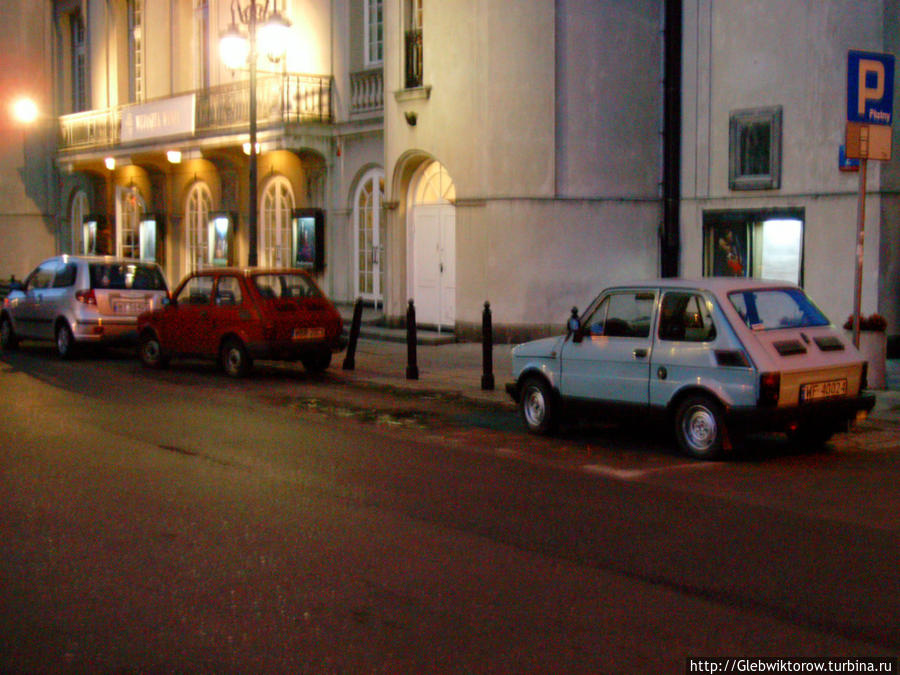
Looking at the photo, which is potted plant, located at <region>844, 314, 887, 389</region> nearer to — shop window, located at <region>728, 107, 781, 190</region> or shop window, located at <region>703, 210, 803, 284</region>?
shop window, located at <region>703, 210, 803, 284</region>

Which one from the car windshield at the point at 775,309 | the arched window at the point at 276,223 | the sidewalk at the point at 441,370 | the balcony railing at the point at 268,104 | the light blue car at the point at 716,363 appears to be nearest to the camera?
the light blue car at the point at 716,363

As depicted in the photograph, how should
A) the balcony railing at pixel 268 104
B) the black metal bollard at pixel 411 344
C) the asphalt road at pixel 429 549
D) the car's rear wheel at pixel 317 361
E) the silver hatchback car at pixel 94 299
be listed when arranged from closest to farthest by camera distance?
the asphalt road at pixel 429 549, the black metal bollard at pixel 411 344, the car's rear wheel at pixel 317 361, the silver hatchback car at pixel 94 299, the balcony railing at pixel 268 104

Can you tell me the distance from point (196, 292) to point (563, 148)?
→ 23.2 feet

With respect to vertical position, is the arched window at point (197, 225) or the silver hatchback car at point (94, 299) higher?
the arched window at point (197, 225)

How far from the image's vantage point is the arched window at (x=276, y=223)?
2755 cm

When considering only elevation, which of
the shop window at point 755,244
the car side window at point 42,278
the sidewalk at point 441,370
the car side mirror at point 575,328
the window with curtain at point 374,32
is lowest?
the sidewalk at point 441,370

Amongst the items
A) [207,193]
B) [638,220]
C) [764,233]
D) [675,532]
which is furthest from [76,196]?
[675,532]

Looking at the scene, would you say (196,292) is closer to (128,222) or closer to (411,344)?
(411,344)

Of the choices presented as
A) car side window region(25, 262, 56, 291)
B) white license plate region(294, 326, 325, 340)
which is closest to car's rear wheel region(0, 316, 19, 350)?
car side window region(25, 262, 56, 291)

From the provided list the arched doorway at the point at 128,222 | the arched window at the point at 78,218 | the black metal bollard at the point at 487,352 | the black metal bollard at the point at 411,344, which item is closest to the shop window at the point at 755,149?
the black metal bollard at the point at 487,352

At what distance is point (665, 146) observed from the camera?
19.5 m

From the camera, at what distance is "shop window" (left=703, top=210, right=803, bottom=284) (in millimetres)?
17500

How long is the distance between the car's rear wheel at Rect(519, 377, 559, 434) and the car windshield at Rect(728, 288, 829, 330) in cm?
219

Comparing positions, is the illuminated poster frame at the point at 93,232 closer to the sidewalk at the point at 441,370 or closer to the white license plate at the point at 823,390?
the sidewalk at the point at 441,370
